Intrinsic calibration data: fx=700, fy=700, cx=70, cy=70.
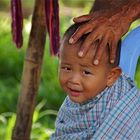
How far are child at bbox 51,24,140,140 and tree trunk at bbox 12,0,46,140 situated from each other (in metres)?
0.46

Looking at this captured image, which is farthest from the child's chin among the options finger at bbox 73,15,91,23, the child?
finger at bbox 73,15,91,23

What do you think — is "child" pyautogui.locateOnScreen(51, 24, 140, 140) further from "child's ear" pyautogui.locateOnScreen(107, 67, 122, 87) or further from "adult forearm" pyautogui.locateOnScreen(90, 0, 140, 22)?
"adult forearm" pyautogui.locateOnScreen(90, 0, 140, 22)

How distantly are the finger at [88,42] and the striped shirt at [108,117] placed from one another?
0.20 metres

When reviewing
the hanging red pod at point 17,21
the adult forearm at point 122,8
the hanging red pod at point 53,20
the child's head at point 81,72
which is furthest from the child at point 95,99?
the hanging red pod at point 17,21

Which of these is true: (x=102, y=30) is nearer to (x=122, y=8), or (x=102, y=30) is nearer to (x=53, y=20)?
(x=122, y=8)

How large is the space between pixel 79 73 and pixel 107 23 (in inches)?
9.7

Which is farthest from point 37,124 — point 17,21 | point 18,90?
point 17,21

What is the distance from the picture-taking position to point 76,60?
2430mm

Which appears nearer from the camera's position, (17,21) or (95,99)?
(95,99)

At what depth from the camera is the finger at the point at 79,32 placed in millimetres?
2438

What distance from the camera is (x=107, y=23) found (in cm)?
256

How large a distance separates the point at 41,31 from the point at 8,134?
1443 mm

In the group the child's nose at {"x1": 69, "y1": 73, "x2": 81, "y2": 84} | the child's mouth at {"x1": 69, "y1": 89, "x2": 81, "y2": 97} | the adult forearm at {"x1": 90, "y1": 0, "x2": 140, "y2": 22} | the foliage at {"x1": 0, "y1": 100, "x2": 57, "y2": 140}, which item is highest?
the adult forearm at {"x1": 90, "y1": 0, "x2": 140, "y2": 22}

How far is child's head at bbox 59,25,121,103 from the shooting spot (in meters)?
2.43
